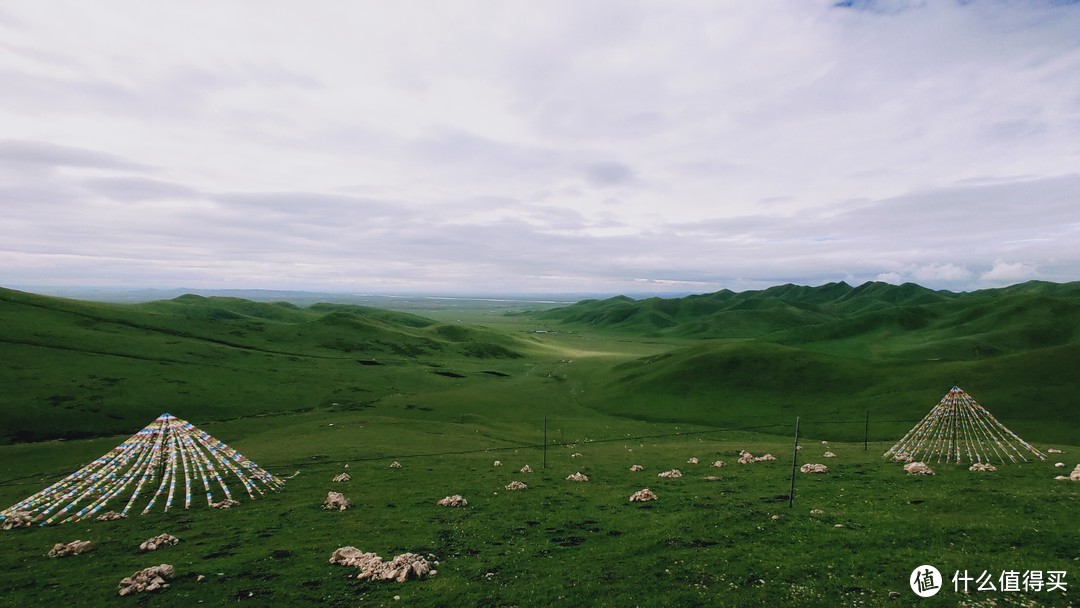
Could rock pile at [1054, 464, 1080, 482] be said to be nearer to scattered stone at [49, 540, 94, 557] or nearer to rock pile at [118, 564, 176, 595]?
rock pile at [118, 564, 176, 595]

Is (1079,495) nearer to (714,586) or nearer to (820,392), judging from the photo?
(714,586)

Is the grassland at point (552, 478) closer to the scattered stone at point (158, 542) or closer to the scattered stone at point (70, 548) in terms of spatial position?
the scattered stone at point (70, 548)

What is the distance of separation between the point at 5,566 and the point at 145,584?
35.6 feet

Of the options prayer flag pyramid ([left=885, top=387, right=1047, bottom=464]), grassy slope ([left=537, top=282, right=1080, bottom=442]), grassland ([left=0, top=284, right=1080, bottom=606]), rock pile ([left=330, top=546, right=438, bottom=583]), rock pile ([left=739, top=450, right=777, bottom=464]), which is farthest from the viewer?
grassy slope ([left=537, top=282, right=1080, bottom=442])

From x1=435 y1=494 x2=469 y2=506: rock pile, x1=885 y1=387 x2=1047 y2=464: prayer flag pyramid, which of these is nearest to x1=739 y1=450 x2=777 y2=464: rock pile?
x1=885 y1=387 x2=1047 y2=464: prayer flag pyramid

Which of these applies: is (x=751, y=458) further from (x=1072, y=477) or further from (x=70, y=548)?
(x=70, y=548)

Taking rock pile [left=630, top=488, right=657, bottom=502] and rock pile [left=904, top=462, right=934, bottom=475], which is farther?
rock pile [left=904, top=462, right=934, bottom=475]

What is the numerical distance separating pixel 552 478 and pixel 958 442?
1533 inches

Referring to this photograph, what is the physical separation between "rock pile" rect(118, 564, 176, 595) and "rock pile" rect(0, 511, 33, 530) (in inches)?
740

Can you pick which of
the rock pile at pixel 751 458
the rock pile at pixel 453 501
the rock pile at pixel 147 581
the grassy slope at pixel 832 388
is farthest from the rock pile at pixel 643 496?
the grassy slope at pixel 832 388

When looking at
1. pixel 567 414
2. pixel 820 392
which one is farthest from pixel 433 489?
pixel 820 392

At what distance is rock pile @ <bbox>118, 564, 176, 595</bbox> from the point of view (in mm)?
18562

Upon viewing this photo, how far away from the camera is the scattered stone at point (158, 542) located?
79.0 feet

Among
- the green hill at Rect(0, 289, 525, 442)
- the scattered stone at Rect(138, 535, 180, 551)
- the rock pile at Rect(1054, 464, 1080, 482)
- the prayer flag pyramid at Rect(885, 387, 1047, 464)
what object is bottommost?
the green hill at Rect(0, 289, 525, 442)
